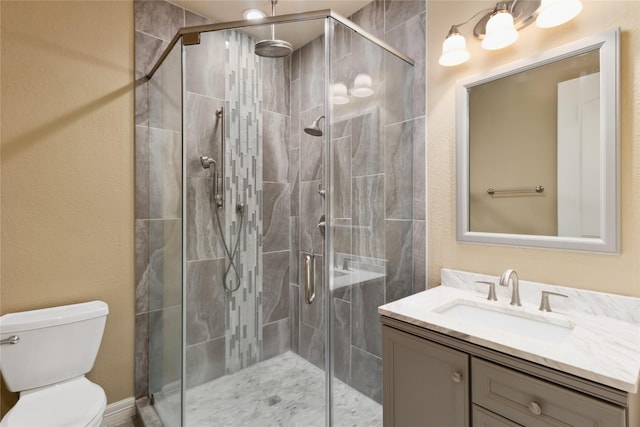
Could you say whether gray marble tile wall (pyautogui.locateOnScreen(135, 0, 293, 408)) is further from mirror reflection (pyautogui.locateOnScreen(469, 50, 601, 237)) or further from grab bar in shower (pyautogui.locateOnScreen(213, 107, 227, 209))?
mirror reflection (pyautogui.locateOnScreen(469, 50, 601, 237))

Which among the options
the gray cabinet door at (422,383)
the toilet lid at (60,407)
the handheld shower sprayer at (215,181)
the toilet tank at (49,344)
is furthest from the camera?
the handheld shower sprayer at (215,181)

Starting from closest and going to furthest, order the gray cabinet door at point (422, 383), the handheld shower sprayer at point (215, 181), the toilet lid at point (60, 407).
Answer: the gray cabinet door at point (422, 383) < the toilet lid at point (60, 407) < the handheld shower sprayer at point (215, 181)

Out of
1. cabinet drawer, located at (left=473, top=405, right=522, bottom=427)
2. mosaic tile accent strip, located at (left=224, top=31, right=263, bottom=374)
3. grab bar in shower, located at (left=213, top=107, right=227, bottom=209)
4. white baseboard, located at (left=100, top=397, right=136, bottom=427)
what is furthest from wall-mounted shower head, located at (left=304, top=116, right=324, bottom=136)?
white baseboard, located at (left=100, top=397, right=136, bottom=427)

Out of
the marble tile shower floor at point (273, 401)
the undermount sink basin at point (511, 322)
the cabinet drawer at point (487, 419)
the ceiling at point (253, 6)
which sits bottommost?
the marble tile shower floor at point (273, 401)

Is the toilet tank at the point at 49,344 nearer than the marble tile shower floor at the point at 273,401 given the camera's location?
Yes

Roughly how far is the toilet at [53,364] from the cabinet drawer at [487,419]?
5.04ft

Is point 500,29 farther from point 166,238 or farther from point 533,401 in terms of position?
point 166,238

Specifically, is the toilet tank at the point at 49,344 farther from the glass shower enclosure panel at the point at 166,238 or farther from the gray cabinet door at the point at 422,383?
the gray cabinet door at the point at 422,383

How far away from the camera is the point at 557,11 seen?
47.7 inches

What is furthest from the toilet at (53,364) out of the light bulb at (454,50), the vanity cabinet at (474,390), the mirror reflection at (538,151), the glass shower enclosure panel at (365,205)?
the light bulb at (454,50)

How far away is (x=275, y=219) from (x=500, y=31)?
4.79 feet

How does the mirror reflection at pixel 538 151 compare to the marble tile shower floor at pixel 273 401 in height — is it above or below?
above

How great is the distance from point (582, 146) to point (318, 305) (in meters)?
1.39

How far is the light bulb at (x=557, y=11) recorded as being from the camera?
3.91ft
